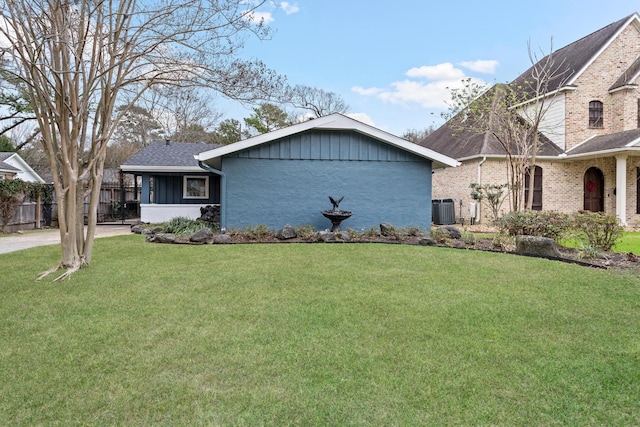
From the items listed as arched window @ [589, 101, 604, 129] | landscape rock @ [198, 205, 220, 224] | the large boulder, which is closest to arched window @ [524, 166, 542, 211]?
arched window @ [589, 101, 604, 129]

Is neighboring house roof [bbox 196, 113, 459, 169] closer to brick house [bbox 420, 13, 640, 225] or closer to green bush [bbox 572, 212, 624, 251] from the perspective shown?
green bush [bbox 572, 212, 624, 251]

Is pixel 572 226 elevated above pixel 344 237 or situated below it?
above

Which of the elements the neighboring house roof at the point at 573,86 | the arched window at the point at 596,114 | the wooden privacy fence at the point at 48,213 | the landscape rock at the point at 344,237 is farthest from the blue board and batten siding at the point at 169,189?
the arched window at the point at 596,114

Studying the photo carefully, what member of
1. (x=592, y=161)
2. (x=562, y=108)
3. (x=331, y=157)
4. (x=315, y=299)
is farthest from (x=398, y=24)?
(x=315, y=299)

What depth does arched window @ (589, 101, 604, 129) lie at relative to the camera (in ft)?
52.4

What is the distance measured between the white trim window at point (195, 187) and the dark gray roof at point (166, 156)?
771 mm

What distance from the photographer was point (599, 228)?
23.5 feet

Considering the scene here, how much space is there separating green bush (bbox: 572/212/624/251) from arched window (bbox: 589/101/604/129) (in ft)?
37.1

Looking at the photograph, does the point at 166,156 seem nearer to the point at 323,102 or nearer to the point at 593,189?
the point at 323,102

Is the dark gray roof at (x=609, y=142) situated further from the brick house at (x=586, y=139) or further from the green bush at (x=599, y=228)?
the green bush at (x=599, y=228)

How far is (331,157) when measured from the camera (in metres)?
10.5

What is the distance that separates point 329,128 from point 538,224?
18.4 ft

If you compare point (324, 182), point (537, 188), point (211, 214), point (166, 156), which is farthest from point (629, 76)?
point (166, 156)

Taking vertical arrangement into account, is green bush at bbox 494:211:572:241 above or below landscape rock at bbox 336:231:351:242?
above
